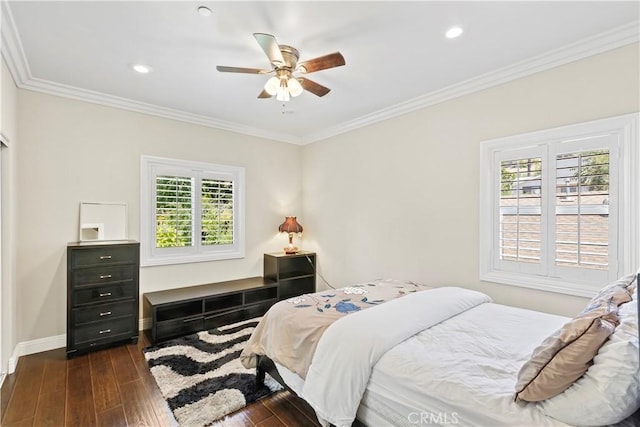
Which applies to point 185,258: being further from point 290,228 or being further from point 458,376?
point 458,376

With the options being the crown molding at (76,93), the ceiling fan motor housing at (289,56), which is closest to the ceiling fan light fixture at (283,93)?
the ceiling fan motor housing at (289,56)

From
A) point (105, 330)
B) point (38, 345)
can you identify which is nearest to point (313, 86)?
point (105, 330)

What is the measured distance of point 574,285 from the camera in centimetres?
252

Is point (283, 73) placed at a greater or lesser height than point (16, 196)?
greater

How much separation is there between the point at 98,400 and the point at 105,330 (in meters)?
1.01

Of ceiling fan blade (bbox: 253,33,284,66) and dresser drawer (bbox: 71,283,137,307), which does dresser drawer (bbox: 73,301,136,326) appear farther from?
ceiling fan blade (bbox: 253,33,284,66)

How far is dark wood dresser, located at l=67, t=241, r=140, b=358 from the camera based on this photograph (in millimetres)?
2961

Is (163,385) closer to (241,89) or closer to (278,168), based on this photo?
(241,89)

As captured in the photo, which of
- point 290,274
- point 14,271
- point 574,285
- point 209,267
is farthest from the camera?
point 290,274

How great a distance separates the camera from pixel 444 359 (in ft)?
5.03

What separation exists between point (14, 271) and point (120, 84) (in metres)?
2.06

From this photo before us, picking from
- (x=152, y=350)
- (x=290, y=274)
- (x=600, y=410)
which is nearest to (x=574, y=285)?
(x=600, y=410)

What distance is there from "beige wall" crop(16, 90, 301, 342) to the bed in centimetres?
237

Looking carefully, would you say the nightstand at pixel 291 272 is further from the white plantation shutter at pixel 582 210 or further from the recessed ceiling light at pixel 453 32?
the recessed ceiling light at pixel 453 32
